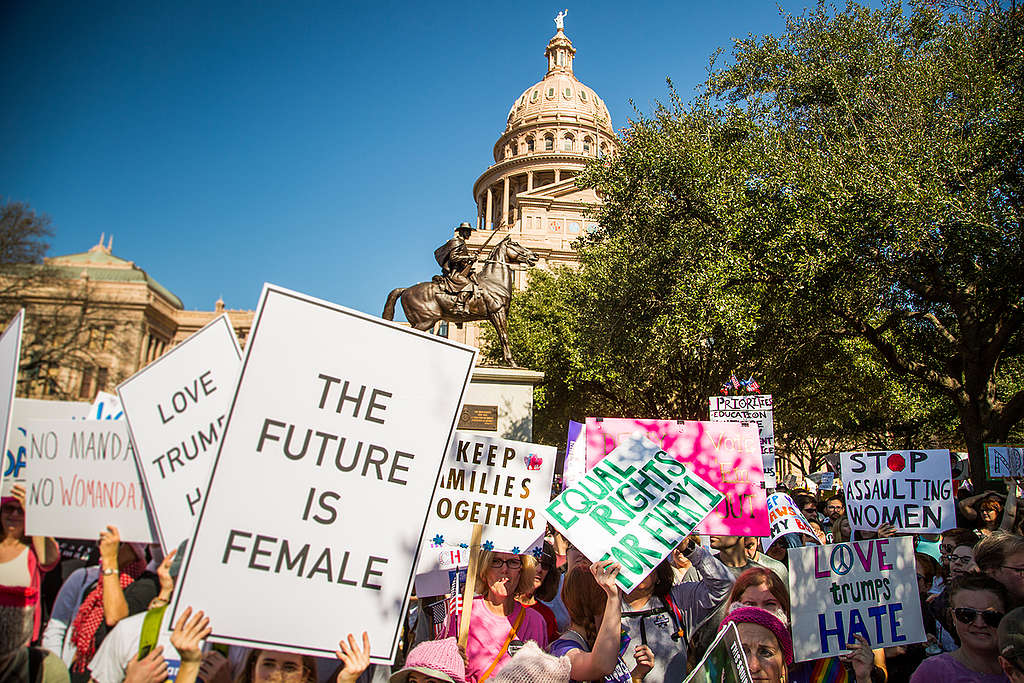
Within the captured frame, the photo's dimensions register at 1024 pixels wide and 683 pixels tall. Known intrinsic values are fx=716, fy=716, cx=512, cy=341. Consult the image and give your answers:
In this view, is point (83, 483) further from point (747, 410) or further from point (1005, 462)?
point (1005, 462)

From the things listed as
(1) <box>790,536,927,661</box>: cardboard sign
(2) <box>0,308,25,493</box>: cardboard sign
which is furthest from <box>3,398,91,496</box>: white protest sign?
(1) <box>790,536,927,661</box>: cardboard sign

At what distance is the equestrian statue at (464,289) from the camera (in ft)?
45.8

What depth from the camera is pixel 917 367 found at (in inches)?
645

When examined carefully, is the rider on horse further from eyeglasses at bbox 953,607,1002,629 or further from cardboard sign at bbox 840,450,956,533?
eyeglasses at bbox 953,607,1002,629

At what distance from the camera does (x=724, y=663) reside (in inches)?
105

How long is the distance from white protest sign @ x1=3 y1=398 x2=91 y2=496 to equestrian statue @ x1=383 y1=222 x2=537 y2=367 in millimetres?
8156

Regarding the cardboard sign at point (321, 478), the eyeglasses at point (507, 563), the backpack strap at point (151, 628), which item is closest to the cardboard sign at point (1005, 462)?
the eyeglasses at point (507, 563)

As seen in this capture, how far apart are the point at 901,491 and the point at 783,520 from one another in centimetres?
111

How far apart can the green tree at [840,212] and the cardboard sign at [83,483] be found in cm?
1257

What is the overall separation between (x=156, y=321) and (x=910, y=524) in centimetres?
3837

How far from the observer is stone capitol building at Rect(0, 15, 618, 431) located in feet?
55.3

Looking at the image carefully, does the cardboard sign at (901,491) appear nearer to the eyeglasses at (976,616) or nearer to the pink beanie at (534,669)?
the eyeglasses at (976,616)

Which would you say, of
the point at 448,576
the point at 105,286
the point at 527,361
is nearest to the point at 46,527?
the point at 448,576

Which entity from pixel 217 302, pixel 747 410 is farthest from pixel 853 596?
pixel 217 302
